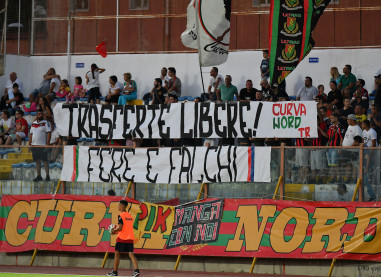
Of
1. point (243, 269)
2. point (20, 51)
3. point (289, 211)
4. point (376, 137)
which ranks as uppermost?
point (20, 51)

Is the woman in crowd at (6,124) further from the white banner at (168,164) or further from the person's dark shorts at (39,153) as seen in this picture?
the white banner at (168,164)

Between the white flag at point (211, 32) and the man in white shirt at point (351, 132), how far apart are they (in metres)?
3.54

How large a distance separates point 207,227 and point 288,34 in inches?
211

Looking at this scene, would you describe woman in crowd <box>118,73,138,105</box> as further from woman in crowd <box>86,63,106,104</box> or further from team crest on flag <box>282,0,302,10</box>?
team crest on flag <box>282,0,302,10</box>

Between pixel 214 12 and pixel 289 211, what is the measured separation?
5688mm

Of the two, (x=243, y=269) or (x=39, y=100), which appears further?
(x=39, y=100)

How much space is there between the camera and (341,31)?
30328mm

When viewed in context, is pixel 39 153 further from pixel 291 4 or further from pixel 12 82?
pixel 12 82

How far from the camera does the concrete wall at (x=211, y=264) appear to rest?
65.1ft

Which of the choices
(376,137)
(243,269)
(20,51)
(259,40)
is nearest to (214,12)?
(376,137)

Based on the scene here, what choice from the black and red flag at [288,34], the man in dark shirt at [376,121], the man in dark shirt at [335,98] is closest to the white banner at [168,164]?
the black and red flag at [288,34]

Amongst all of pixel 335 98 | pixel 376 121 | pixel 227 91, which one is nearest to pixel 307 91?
pixel 335 98

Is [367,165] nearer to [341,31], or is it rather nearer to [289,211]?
[289,211]

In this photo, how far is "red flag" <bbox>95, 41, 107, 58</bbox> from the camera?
1239 inches
